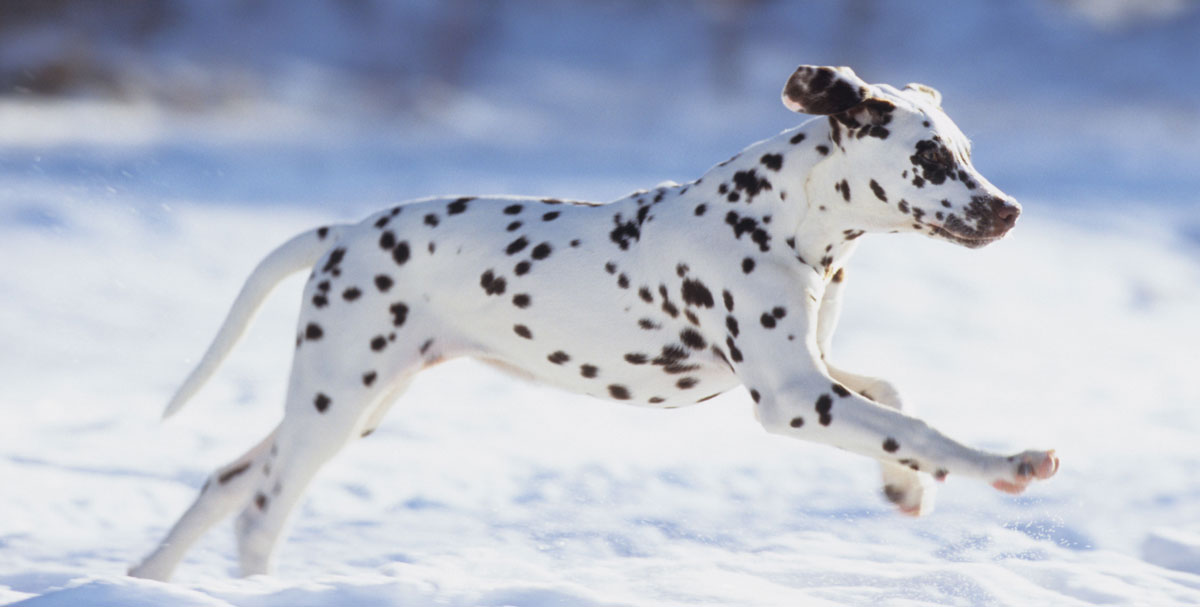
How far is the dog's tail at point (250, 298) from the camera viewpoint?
14.0 ft

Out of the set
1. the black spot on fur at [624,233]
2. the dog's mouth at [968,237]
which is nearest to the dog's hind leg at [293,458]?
the black spot on fur at [624,233]

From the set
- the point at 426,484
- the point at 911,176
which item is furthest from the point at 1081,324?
the point at 911,176

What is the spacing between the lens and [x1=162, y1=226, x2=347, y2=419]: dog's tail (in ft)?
14.0

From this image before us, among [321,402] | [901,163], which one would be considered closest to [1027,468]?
[901,163]

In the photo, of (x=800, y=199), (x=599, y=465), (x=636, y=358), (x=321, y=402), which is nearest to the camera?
(x=800, y=199)

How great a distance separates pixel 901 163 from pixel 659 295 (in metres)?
0.70

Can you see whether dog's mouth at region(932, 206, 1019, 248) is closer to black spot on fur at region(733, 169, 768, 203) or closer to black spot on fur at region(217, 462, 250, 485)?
black spot on fur at region(733, 169, 768, 203)

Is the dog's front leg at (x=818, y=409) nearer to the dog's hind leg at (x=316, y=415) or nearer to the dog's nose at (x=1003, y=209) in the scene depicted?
the dog's nose at (x=1003, y=209)

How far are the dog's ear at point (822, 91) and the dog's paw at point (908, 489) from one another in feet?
3.03

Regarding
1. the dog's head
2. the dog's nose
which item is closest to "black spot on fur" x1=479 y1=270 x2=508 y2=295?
the dog's head

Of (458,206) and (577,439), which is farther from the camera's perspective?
(577,439)

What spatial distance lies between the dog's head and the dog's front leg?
30 centimetres

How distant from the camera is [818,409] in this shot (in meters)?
3.36

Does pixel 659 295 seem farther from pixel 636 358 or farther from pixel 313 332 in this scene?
pixel 313 332
